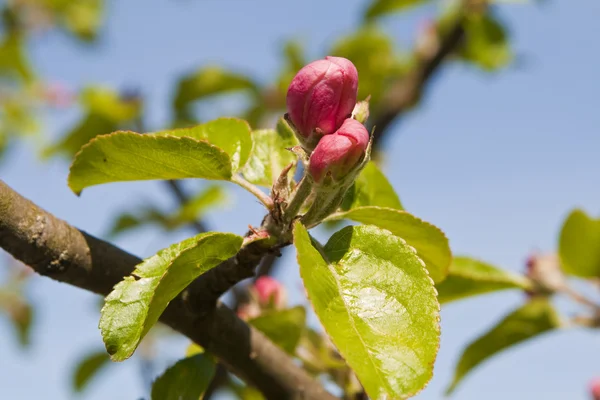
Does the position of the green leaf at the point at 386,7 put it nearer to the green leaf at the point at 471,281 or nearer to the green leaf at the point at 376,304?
the green leaf at the point at 471,281

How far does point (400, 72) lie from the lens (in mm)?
3156

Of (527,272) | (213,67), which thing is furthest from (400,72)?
(527,272)

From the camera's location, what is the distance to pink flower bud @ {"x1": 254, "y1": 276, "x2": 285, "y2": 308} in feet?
5.10

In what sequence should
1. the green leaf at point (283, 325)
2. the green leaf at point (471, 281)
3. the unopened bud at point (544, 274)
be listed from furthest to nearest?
the unopened bud at point (544, 274)
the green leaf at point (471, 281)
the green leaf at point (283, 325)

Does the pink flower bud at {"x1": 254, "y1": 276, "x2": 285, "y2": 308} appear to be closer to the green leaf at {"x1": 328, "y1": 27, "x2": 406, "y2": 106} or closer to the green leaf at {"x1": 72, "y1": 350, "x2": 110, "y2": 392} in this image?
the green leaf at {"x1": 72, "y1": 350, "x2": 110, "y2": 392}

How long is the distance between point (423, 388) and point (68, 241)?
441mm

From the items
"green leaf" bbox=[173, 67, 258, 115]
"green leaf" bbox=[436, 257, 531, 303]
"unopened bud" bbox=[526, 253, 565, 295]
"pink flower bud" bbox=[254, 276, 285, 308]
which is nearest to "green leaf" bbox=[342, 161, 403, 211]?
"green leaf" bbox=[436, 257, 531, 303]

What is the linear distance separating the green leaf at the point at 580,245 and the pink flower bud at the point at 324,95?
928mm

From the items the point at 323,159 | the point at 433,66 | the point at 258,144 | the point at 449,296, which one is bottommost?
the point at 323,159

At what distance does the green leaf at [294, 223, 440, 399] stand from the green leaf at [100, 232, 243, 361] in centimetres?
10

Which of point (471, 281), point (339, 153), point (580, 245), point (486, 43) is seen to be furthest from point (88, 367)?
point (486, 43)

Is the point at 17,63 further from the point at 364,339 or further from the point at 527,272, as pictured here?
the point at 364,339

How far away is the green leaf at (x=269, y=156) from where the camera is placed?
0.97 m

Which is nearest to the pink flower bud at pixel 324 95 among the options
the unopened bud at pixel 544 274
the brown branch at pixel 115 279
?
the brown branch at pixel 115 279
